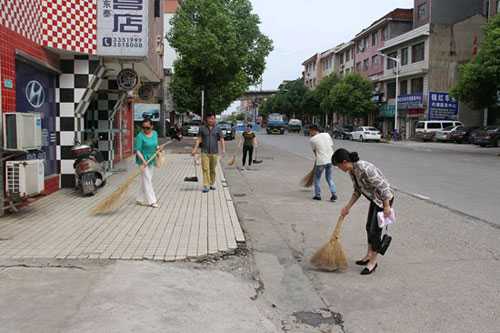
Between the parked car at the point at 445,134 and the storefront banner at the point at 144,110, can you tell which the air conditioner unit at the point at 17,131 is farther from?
the parked car at the point at 445,134

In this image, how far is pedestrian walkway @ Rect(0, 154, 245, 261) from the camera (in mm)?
6235

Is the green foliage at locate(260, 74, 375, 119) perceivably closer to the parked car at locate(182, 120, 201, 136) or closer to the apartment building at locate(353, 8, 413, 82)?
the apartment building at locate(353, 8, 413, 82)

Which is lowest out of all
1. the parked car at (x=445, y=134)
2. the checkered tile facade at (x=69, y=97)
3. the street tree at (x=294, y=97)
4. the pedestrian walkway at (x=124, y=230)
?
the pedestrian walkway at (x=124, y=230)

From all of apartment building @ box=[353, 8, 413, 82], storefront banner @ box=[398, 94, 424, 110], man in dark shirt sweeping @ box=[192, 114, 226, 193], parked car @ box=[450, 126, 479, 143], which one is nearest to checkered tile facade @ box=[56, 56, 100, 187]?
man in dark shirt sweeping @ box=[192, 114, 226, 193]

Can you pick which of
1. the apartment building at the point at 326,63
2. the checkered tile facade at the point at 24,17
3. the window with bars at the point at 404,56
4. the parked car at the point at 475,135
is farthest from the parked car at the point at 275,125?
the checkered tile facade at the point at 24,17

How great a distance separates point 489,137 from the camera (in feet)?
115

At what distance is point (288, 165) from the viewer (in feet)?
65.2

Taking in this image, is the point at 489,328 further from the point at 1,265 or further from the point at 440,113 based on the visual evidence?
the point at 440,113

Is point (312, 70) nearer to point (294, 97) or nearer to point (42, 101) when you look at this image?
point (294, 97)

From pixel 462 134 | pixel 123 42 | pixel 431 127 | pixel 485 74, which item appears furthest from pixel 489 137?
pixel 123 42

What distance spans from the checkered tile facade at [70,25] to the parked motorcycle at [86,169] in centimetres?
206

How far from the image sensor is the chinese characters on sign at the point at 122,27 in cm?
1109

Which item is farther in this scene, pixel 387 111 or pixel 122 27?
pixel 387 111

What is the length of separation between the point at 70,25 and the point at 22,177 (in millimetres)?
4078
